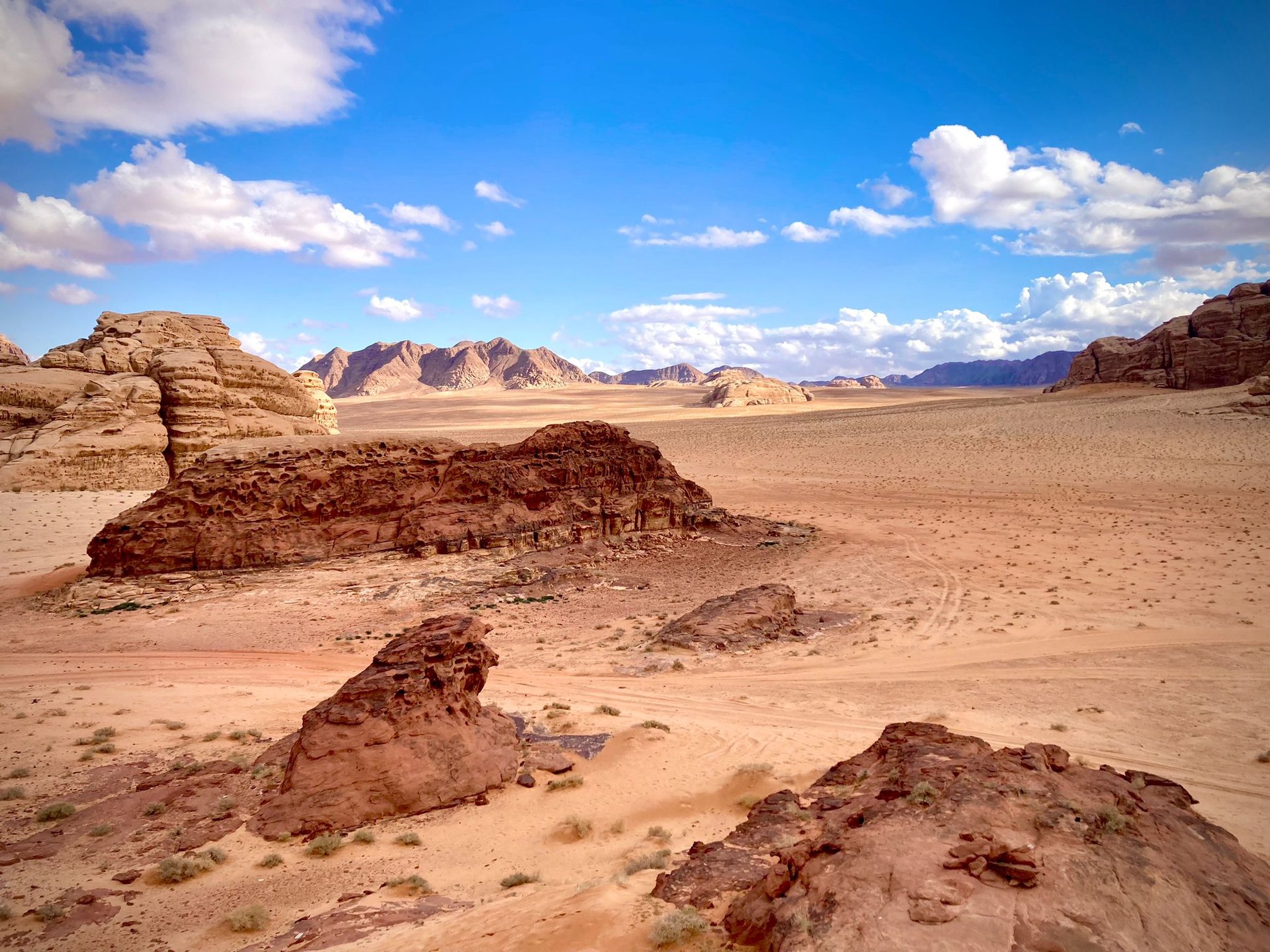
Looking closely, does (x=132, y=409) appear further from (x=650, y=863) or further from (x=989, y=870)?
(x=989, y=870)

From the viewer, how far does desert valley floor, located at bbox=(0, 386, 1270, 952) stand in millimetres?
5641

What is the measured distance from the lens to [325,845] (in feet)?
20.2

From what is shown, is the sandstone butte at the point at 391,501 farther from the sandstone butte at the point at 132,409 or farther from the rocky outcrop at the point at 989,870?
the rocky outcrop at the point at 989,870

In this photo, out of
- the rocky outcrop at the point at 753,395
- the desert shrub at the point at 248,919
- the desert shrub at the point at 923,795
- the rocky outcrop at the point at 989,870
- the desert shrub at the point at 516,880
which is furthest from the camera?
Answer: the rocky outcrop at the point at 753,395

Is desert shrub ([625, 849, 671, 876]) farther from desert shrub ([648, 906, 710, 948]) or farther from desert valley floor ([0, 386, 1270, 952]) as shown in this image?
desert shrub ([648, 906, 710, 948])

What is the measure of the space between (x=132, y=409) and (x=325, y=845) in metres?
23.5

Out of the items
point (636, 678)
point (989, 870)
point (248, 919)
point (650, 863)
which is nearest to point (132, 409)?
point (636, 678)

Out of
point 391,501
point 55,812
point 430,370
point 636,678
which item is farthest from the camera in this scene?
point 430,370

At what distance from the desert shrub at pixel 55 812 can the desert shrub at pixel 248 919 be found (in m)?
2.69

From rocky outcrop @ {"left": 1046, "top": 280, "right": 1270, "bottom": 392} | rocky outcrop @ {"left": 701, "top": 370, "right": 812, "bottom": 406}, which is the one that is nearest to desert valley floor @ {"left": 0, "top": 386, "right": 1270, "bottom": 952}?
rocky outcrop @ {"left": 1046, "top": 280, "right": 1270, "bottom": 392}

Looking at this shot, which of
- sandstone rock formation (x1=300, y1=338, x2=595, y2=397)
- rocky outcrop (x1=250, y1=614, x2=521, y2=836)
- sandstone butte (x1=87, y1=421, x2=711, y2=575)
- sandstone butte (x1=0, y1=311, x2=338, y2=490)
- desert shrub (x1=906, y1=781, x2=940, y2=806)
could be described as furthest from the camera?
sandstone rock formation (x1=300, y1=338, x2=595, y2=397)

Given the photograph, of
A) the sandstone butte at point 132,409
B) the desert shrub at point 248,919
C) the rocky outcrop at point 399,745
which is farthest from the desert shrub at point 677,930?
the sandstone butte at point 132,409

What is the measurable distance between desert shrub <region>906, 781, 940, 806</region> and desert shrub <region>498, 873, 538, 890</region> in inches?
123

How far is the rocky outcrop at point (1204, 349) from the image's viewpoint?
53344mm
